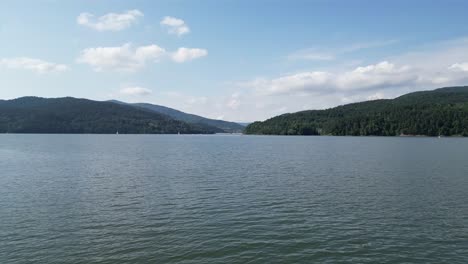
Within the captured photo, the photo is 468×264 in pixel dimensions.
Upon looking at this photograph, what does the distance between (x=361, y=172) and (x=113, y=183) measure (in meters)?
40.6

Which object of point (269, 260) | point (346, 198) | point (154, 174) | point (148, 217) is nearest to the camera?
point (269, 260)

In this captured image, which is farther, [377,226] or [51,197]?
[51,197]

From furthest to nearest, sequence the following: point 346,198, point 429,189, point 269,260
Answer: point 429,189
point 346,198
point 269,260

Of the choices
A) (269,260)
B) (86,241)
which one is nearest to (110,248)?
(86,241)

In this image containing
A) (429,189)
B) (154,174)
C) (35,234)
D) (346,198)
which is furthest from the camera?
(154,174)

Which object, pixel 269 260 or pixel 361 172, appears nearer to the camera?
pixel 269 260

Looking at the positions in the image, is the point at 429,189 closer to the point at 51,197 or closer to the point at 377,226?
the point at 377,226

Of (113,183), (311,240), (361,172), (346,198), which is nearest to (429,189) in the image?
(346,198)

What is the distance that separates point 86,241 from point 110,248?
2.63 m

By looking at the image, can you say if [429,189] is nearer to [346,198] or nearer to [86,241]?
[346,198]

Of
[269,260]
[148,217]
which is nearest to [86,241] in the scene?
[148,217]

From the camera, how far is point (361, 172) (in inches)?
2442

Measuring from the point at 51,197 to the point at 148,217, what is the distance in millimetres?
15622

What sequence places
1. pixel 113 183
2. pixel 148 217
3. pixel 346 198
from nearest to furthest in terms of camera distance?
1. pixel 148 217
2. pixel 346 198
3. pixel 113 183
